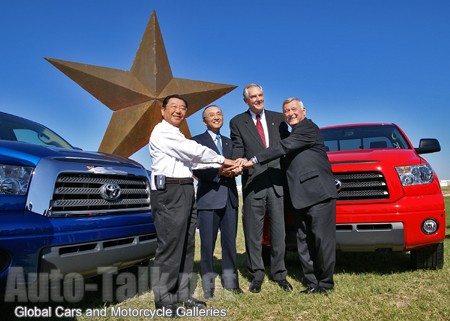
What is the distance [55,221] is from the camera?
102 inches

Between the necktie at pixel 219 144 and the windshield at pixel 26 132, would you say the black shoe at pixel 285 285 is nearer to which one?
the necktie at pixel 219 144

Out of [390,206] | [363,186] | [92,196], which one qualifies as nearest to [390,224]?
[390,206]

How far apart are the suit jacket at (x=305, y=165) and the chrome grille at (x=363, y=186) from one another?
1.37 ft

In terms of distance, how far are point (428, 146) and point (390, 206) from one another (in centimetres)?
150

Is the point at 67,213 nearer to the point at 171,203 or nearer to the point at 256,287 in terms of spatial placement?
the point at 171,203

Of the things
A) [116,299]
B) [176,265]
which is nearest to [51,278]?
[176,265]

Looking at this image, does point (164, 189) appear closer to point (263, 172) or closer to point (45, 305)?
point (263, 172)

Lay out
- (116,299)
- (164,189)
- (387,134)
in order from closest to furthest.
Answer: (164,189)
(116,299)
(387,134)

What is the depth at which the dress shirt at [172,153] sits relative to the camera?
313 centimetres

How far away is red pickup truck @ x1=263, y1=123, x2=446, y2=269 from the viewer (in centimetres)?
369

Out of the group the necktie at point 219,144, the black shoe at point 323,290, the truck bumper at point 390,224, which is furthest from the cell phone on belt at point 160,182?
the truck bumper at point 390,224

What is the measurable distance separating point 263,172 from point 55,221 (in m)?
2.08

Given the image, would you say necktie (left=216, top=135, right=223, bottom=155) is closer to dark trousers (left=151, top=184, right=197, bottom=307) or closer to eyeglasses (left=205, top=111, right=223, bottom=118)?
eyeglasses (left=205, top=111, right=223, bottom=118)

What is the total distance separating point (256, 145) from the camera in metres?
3.98
